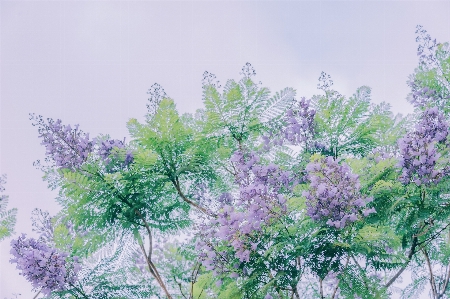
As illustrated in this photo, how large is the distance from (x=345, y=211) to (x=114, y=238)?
2.59 m

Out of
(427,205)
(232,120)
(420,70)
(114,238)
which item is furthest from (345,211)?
(420,70)

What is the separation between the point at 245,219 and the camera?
3.64 metres

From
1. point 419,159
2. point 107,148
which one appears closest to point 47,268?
point 107,148

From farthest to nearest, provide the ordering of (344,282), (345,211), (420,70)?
(420,70)
(344,282)
(345,211)

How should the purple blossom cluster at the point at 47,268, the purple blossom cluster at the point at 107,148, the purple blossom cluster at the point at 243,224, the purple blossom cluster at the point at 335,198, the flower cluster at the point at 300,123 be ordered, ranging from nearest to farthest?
the purple blossom cluster at the point at 335,198
the purple blossom cluster at the point at 243,224
the purple blossom cluster at the point at 47,268
the flower cluster at the point at 300,123
the purple blossom cluster at the point at 107,148

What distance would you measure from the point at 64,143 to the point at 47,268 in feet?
4.85

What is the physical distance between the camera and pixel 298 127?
4.51 meters

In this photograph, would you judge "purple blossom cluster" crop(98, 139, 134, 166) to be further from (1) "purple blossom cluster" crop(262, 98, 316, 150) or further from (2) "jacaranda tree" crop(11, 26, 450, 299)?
(1) "purple blossom cluster" crop(262, 98, 316, 150)

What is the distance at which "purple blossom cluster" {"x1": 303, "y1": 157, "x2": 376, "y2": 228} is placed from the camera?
3242 mm

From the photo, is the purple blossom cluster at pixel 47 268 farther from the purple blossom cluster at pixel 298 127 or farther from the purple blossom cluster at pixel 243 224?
the purple blossom cluster at pixel 298 127

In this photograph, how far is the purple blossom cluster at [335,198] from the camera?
128 inches

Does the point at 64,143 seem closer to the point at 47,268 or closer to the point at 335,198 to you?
the point at 47,268

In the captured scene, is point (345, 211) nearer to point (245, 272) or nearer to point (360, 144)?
point (245, 272)

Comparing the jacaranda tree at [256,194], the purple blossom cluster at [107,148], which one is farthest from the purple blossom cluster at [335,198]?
the purple blossom cluster at [107,148]
